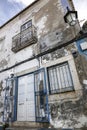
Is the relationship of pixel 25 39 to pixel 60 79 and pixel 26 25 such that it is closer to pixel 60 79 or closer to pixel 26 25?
pixel 26 25

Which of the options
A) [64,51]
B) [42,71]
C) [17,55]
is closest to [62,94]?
[42,71]

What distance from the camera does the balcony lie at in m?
7.61

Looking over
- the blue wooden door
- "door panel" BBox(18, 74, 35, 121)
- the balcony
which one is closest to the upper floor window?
the balcony

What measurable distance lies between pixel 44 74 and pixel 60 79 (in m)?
0.94

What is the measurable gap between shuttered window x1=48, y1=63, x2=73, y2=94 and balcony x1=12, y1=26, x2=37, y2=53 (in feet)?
8.37

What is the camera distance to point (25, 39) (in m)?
8.04

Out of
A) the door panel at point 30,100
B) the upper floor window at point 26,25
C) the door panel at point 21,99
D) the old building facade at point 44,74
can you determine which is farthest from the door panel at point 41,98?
the upper floor window at point 26,25

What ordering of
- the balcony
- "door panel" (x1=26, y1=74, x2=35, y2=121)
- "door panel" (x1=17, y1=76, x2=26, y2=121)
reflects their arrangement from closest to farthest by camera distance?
"door panel" (x1=26, y1=74, x2=35, y2=121) < "door panel" (x1=17, y1=76, x2=26, y2=121) < the balcony

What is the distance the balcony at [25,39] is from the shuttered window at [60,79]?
255 centimetres

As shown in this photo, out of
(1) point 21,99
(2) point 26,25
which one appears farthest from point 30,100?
(2) point 26,25

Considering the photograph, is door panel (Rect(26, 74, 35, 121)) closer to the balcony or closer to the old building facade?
the old building facade

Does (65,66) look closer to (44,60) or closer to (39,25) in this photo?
(44,60)

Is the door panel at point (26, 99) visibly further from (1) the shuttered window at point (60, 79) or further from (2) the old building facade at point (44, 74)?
(1) the shuttered window at point (60, 79)

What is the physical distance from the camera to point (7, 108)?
6910 mm
